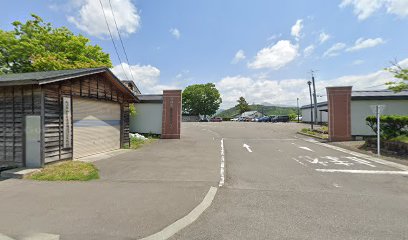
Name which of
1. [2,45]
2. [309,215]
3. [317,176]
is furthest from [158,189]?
[2,45]

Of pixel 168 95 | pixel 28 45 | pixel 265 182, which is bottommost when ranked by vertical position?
pixel 265 182

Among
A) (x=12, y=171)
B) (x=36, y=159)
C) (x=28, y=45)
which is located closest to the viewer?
(x=12, y=171)

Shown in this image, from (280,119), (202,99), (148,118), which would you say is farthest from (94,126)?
(202,99)

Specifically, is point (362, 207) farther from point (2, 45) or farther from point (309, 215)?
point (2, 45)

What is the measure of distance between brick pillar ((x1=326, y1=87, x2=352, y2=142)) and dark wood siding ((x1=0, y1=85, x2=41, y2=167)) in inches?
715

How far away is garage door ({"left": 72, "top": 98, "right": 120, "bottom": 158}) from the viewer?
30.1ft

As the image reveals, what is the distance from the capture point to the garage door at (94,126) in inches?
361

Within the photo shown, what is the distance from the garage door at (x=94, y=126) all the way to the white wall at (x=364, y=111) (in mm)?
17320

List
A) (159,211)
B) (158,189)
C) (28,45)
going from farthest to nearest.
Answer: (28,45), (158,189), (159,211)

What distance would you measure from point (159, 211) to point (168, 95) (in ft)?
50.9

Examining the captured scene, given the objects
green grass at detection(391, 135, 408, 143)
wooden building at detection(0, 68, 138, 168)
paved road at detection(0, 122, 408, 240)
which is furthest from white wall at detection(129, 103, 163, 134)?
green grass at detection(391, 135, 408, 143)

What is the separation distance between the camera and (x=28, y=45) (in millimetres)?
17297

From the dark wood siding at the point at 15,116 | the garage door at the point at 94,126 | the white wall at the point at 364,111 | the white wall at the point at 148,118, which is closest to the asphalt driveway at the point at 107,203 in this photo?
the dark wood siding at the point at 15,116

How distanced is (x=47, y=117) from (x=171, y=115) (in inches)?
456
